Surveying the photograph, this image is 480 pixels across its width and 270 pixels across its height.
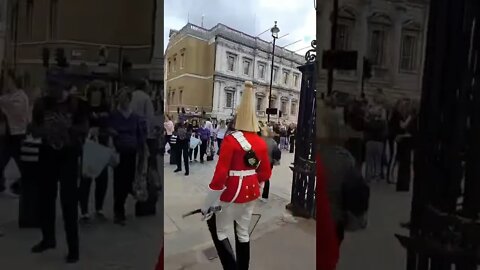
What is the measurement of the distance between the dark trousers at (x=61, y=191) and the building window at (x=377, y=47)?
611mm

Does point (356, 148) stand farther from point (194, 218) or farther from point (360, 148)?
point (194, 218)

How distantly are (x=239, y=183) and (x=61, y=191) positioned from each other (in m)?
0.49

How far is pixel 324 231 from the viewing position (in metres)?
0.89

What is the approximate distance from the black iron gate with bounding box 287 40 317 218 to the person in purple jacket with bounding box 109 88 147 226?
48 cm

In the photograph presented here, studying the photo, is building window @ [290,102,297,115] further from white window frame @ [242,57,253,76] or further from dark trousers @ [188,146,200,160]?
dark trousers @ [188,146,200,160]

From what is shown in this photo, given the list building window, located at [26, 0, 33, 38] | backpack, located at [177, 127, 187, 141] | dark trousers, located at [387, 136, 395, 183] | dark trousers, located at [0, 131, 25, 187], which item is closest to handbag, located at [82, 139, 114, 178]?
dark trousers, located at [0, 131, 25, 187]

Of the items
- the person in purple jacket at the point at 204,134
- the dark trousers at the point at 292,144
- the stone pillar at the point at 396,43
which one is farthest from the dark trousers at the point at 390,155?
the dark trousers at the point at 292,144

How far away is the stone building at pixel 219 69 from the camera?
1.04 meters

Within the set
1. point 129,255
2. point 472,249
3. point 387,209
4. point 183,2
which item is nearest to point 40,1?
point 183,2

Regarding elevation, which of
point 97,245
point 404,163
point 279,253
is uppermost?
point 404,163

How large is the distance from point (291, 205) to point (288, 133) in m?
0.23

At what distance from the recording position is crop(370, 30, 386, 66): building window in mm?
804

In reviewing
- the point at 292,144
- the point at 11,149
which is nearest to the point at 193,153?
the point at 292,144

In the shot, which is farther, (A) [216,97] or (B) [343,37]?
(A) [216,97]
